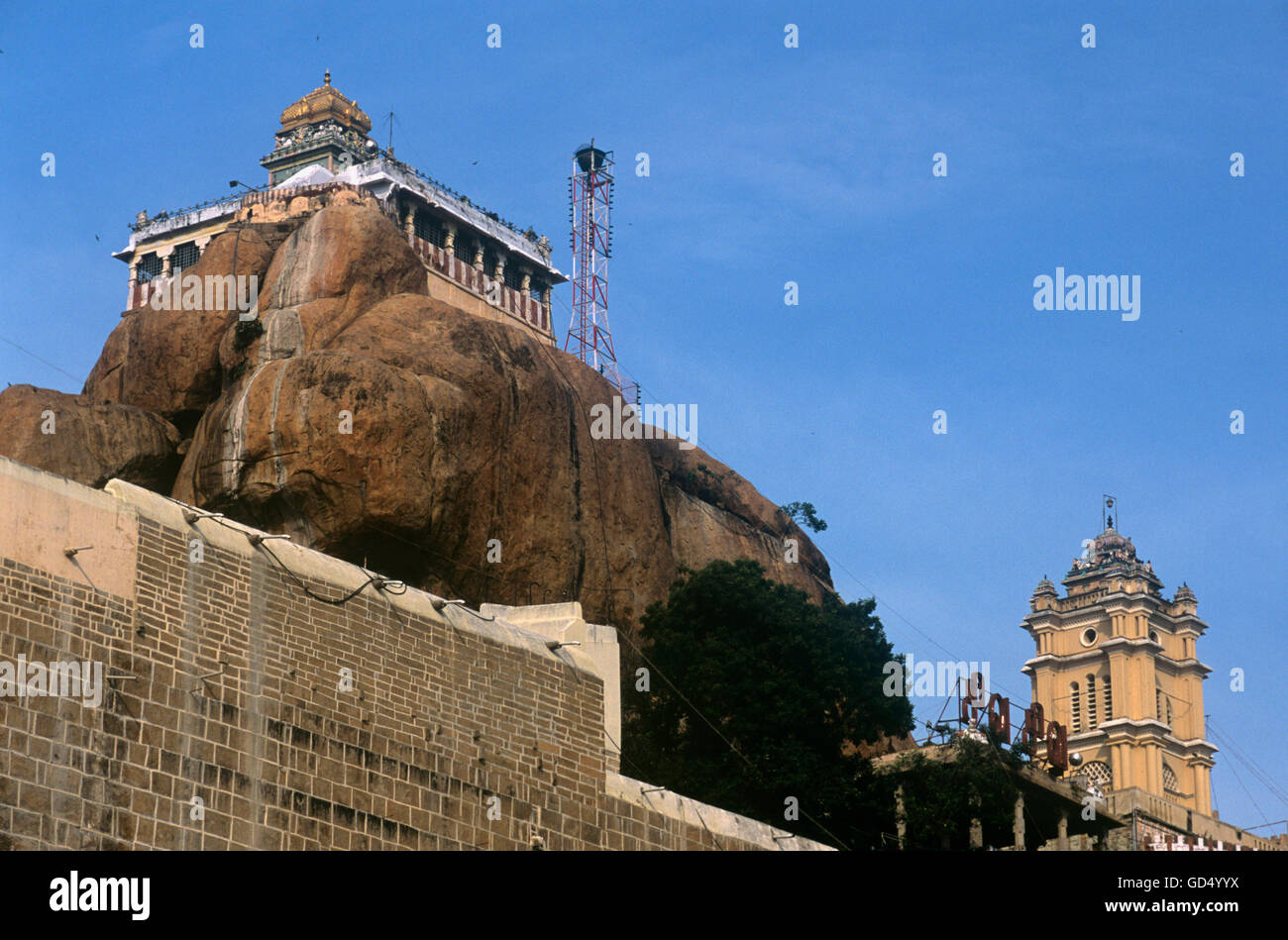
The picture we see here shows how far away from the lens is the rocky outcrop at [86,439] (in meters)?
43.4

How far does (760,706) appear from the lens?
142 ft

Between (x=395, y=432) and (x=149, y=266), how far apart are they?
86.9 feet

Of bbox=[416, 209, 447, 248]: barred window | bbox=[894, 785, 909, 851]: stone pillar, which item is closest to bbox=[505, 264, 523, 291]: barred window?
bbox=[416, 209, 447, 248]: barred window

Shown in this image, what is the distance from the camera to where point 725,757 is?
42625 mm

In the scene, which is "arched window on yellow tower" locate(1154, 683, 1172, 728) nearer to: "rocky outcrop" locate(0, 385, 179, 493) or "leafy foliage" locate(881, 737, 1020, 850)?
"leafy foliage" locate(881, 737, 1020, 850)

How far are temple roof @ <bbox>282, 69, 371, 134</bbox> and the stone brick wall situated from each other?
40.2 m

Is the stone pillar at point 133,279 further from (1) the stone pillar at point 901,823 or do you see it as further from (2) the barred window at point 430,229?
(1) the stone pillar at point 901,823

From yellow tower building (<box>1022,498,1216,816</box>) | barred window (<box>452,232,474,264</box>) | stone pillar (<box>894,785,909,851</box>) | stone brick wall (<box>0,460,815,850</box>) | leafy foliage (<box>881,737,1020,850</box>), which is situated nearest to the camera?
stone brick wall (<box>0,460,815,850</box>)

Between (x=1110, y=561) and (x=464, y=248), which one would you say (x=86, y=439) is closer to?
(x=464, y=248)

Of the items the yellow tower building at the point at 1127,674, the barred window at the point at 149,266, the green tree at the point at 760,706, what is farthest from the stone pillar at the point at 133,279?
the yellow tower building at the point at 1127,674

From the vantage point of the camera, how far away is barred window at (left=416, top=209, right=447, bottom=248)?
61.5 metres
